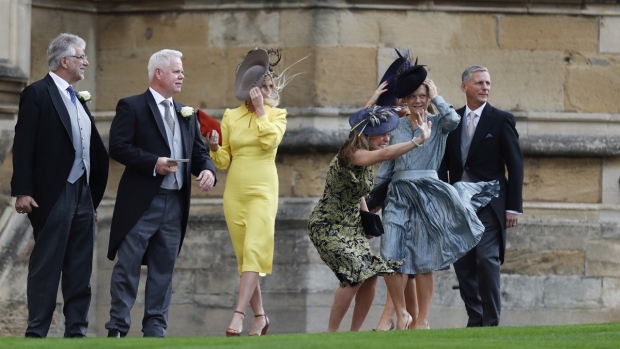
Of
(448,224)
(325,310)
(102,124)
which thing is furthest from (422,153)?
(102,124)

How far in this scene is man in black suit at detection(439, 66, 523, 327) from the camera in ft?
41.1

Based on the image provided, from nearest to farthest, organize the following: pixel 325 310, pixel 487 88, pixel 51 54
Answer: pixel 51 54, pixel 487 88, pixel 325 310

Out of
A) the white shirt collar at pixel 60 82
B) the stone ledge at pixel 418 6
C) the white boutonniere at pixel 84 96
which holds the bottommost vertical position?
the white boutonniere at pixel 84 96

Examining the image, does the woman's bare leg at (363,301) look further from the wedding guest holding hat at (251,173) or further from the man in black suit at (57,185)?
the man in black suit at (57,185)

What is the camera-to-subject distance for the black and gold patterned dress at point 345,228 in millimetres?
11414

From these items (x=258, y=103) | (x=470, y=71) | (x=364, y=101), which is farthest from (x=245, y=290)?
(x=364, y=101)

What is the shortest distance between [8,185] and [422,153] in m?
3.73

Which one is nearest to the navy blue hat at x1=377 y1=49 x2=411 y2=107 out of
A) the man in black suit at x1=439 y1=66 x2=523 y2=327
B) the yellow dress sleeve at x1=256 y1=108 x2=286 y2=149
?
the man in black suit at x1=439 y1=66 x2=523 y2=327

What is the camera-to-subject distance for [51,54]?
11.2m

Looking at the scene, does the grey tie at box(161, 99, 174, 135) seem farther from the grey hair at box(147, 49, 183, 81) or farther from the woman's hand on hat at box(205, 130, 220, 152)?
the woman's hand on hat at box(205, 130, 220, 152)

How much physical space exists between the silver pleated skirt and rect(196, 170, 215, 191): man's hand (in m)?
1.31

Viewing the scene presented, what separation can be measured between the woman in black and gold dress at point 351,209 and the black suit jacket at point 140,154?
2.55 ft

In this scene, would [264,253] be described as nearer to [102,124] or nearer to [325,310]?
[325,310]

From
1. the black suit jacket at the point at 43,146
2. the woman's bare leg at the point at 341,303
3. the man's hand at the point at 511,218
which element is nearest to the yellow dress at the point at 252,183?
the woman's bare leg at the point at 341,303
